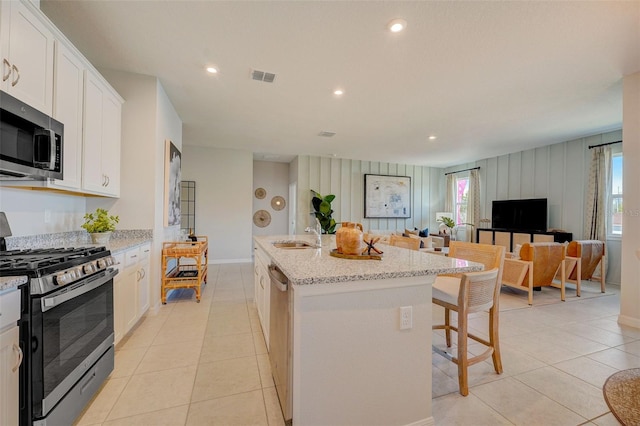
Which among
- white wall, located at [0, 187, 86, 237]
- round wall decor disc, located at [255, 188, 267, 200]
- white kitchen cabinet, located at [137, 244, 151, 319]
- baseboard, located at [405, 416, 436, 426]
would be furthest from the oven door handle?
round wall decor disc, located at [255, 188, 267, 200]

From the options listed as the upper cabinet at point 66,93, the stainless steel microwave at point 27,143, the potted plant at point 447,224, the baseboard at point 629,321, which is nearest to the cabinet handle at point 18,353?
the stainless steel microwave at point 27,143

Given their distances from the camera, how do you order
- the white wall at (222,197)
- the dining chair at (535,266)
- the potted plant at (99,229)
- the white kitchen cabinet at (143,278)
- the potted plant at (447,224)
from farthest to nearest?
1. the potted plant at (447,224)
2. the white wall at (222,197)
3. the dining chair at (535,266)
4. the white kitchen cabinet at (143,278)
5. the potted plant at (99,229)

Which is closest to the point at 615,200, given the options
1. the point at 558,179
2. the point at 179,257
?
the point at 558,179

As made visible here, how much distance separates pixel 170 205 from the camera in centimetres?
375

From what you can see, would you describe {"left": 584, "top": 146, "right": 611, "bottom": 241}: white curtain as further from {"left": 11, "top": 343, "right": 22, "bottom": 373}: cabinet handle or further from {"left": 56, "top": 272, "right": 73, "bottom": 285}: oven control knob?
{"left": 11, "top": 343, "right": 22, "bottom": 373}: cabinet handle

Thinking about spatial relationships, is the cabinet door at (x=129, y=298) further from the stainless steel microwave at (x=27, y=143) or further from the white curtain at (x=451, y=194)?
the white curtain at (x=451, y=194)

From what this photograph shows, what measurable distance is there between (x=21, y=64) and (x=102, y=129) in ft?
3.17

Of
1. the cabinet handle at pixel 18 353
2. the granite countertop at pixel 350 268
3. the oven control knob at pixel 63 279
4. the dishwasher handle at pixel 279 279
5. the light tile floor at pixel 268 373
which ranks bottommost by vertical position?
the light tile floor at pixel 268 373

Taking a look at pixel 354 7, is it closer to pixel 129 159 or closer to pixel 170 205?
pixel 129 159

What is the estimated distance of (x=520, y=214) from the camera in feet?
20.6

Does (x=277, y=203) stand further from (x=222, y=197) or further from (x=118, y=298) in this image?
(x=118, y=298)

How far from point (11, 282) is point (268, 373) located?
1.59 metres

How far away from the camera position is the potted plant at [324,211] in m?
7.03

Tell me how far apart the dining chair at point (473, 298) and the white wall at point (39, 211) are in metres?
3.20
